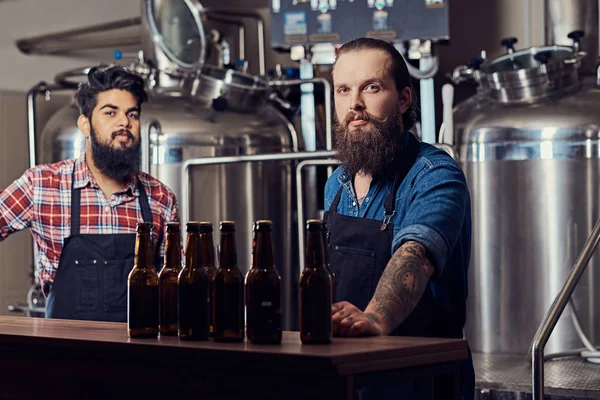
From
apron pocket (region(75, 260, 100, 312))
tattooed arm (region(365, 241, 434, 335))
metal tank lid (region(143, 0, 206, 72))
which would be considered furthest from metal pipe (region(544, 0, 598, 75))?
tattooed arm (region(365, 241, 434, 335))

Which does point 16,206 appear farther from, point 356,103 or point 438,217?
point 438,217

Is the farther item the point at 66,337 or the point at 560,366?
the point at 560,366

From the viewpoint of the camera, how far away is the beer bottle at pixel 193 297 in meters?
2.43

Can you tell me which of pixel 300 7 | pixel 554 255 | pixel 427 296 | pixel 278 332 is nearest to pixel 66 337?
pixel 278 332

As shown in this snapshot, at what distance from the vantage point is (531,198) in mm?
6016

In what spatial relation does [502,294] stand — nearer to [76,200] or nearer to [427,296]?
[76,200]

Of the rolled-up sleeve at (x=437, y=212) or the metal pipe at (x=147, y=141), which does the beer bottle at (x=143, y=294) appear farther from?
the metal pipe at (x=147, y=141)

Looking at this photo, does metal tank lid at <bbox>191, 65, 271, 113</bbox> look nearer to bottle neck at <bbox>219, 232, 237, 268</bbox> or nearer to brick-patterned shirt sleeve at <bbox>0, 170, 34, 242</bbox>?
brick-patterned shirt sleeve at <bbox>0, 170, 34, 242</bbox>

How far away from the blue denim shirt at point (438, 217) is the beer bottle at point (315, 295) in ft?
1.28

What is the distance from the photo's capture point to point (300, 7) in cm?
738

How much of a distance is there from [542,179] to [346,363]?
4.12m

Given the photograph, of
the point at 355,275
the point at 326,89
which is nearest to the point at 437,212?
the point at 355,275

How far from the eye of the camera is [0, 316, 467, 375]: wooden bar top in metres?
2.13

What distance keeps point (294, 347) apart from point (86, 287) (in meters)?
2.09
